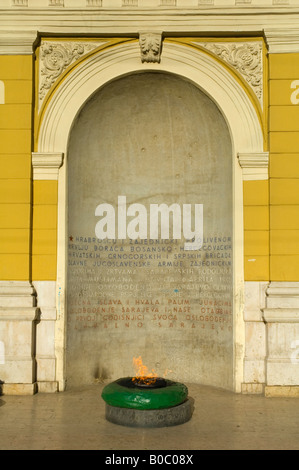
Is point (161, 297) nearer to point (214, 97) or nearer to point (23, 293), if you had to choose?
point (23, 293)

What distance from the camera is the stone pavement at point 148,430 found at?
591cm

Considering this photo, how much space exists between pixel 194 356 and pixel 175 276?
1350 millimetres

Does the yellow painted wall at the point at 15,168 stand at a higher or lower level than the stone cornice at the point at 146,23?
lower

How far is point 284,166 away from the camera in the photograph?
8.30 meters

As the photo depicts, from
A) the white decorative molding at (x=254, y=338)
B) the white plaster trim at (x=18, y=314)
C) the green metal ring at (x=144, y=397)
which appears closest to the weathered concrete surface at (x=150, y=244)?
the white decorative molding at (x=254, y=338)

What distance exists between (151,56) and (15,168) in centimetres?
274

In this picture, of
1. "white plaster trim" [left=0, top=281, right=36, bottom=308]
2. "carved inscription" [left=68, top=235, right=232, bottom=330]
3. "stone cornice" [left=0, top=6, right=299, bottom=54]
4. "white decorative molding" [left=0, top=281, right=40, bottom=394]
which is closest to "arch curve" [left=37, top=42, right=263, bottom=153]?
"stone cornice" [left=0, top=6, right=299, bottom=54]

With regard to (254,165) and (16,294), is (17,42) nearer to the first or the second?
(16,294)

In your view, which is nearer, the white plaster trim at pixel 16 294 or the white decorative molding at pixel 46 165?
the white plaster trim at pixel 16 294

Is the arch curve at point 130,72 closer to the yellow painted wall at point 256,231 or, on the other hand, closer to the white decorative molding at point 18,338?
the yellow painted wall at point 256,231

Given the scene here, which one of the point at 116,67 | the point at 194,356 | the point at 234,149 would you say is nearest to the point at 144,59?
the point at 116,67

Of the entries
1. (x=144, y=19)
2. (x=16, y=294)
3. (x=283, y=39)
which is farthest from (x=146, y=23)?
(x=16, y=294)

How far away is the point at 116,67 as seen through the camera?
28.5 feet

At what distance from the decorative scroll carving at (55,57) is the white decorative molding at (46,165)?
36.6 inches
